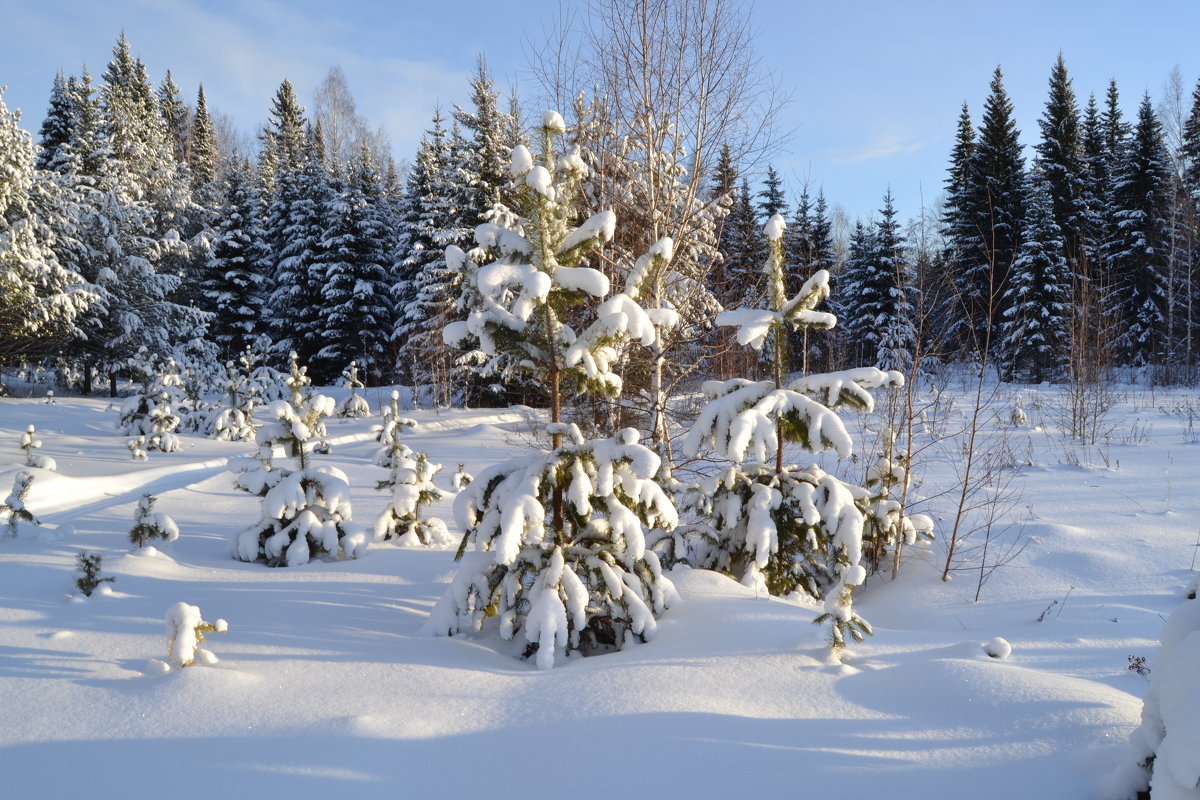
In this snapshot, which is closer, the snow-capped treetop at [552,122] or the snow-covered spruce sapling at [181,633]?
the snow-covered spruce sapling at [181,633]

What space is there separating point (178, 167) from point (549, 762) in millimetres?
37295

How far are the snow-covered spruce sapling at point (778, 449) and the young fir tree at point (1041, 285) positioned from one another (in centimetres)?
2292

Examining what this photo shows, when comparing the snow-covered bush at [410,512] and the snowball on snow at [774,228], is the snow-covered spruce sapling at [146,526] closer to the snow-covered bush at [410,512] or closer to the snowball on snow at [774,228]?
the snow-covered bush at [410,512]

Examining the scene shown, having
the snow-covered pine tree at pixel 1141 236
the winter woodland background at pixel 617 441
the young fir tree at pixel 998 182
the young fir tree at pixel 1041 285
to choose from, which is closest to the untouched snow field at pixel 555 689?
the winter woodland background at pixel 617 441

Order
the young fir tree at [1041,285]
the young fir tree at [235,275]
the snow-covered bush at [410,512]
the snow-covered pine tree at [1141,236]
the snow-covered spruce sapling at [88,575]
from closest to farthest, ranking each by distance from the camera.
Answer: the snow-covered spruce sapling at [88,575] → the snow-covered bush at [410,512] → the young fir tree at [1041,285] → the snow-covered pine tree at [1141,236] → the young fir tree at [235,275]

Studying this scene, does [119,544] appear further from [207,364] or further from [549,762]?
[207,364]

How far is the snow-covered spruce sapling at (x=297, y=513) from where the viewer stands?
214 inches

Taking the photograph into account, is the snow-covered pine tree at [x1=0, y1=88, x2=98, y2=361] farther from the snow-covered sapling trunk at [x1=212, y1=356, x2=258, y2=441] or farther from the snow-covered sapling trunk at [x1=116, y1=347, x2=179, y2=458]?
the snow-covered sapling trunk at [x1=212, y1=356, x2=258, y2=441]

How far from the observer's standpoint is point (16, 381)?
24266 millimetres

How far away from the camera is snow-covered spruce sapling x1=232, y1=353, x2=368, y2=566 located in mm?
5434

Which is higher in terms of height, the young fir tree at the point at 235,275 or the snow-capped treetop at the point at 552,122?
the young fir tree at the point at 235,275

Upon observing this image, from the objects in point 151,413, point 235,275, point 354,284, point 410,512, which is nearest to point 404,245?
point 354,284

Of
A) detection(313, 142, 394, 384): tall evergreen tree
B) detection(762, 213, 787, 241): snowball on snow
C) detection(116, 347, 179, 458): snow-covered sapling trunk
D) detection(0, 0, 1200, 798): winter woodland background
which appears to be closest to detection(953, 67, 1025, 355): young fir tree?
detection(0, 0, 1200, 798): winter woodland background

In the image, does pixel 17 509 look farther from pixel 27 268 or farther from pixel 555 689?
pixel 27 268
